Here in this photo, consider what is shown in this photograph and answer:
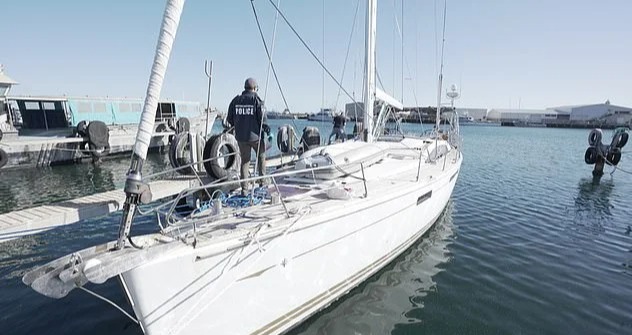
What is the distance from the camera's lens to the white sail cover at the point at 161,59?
287 cm

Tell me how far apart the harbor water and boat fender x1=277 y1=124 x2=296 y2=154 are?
5758mm

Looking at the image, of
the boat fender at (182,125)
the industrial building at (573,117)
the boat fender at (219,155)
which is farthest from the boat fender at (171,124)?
the industrial building at (573,117)

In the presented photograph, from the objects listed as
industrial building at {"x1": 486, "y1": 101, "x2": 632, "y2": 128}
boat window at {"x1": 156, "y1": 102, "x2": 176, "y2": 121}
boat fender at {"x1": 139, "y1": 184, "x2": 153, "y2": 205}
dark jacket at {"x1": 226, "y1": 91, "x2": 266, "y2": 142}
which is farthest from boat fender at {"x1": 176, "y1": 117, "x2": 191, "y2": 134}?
industrial building at {"x1": 486, "y1": 101, "x2": 632, "y2": 128}

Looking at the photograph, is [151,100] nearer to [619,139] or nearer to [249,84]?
[249,84]

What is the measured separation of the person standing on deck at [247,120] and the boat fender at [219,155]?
1.67 meters

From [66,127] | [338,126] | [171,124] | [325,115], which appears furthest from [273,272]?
[325,115]

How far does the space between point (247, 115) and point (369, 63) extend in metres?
4.24

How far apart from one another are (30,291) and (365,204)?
5.56 meters

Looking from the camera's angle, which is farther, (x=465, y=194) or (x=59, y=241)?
(x=465, y=194)

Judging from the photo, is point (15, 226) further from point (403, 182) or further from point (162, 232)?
point (403, 182)

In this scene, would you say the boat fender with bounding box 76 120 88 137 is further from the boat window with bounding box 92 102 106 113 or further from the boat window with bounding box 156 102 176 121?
the boat window with bounding box 156 102 176 121

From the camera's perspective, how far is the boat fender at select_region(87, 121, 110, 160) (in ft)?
65.8

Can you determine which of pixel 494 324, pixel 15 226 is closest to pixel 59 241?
pixel 15 226

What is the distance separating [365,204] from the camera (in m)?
4.75
